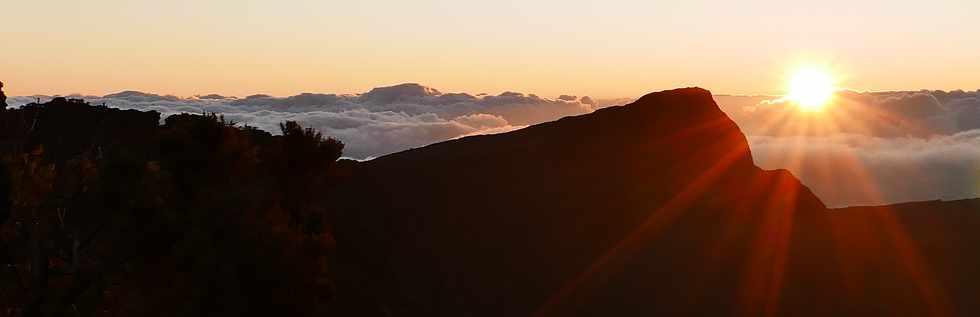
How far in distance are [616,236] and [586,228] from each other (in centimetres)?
201

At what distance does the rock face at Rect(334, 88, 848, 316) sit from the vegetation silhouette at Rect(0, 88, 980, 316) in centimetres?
15

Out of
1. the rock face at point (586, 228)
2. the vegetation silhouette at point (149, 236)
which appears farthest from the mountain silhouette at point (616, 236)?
the vegetation silhouette at point (149, 236)

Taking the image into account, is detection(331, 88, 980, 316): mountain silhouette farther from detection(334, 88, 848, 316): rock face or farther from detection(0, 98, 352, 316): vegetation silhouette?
detection(0, 98, 352, 316): vegetation silhouette

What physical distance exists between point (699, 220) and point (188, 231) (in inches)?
1617

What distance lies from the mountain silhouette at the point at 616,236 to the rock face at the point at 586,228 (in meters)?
0.12

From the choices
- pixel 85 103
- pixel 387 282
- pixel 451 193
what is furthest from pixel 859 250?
pixel 85 103

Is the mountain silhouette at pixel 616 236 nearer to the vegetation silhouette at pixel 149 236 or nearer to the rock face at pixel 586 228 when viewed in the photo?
the rock face at pixel 586 228

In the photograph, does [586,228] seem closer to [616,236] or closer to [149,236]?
[616,236]

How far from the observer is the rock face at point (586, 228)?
5262 centimetres

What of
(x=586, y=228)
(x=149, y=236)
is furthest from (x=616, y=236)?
(x=149, y=236)

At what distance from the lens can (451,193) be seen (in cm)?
6069

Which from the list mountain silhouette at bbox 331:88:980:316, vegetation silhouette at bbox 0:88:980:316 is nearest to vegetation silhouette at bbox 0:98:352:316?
vegetation silhouette at bbox 0:88:980:316

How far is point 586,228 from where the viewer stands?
6047cm

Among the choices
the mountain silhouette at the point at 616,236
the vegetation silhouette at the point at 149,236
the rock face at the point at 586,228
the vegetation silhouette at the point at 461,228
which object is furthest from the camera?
the mountain silhouette at the point at 616,236
